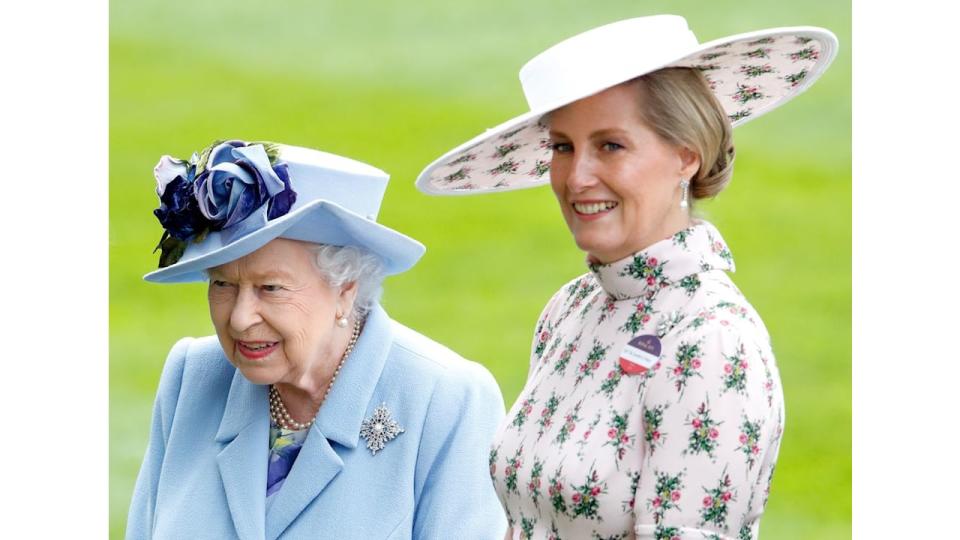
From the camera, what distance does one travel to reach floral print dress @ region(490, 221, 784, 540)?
230 centimetres

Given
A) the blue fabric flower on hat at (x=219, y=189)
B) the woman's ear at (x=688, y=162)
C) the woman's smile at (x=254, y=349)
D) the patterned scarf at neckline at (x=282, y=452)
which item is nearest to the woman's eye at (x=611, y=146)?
the woman's ear at (x=688, y=162)

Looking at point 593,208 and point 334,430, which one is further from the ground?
point 593,208

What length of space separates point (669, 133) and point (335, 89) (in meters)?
10.1

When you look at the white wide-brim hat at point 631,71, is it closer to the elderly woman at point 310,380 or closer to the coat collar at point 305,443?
the elderly woman at point 310,380

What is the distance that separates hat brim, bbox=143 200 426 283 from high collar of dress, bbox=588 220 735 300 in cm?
89

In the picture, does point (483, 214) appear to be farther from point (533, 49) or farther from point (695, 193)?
point (695, 193)

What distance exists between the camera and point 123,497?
798 cm

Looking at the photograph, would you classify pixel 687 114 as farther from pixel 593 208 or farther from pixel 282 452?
pixel 282 452

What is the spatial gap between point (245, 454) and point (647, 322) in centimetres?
137

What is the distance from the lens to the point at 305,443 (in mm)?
3482

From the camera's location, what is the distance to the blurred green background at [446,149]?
32.4 ft

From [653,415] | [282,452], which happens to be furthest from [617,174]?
[282,452]

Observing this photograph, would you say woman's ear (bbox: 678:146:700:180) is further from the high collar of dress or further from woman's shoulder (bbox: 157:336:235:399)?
woman's shoulder (bbox: 157:336:235:399)

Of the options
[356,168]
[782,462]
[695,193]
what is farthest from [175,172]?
[782,462]
